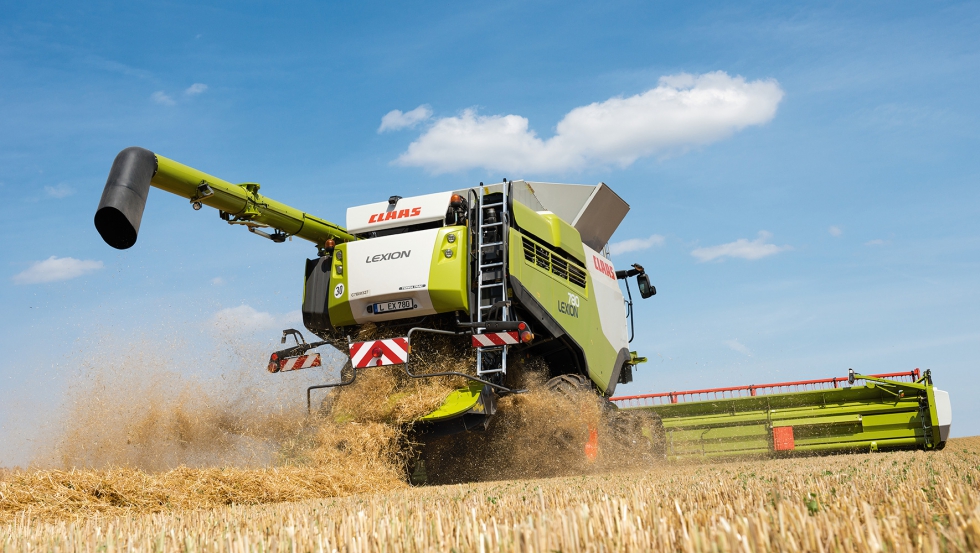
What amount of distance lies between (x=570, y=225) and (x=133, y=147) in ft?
15.1

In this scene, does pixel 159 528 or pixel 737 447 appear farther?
pixel 737 447

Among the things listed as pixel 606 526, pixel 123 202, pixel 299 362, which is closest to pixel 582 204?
pixel 299 362

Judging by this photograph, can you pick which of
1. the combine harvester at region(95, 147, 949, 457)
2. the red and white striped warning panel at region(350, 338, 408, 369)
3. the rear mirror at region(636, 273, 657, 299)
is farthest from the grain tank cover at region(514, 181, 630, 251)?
the red and white striped warning panel at region(350, 338, 408, 369)

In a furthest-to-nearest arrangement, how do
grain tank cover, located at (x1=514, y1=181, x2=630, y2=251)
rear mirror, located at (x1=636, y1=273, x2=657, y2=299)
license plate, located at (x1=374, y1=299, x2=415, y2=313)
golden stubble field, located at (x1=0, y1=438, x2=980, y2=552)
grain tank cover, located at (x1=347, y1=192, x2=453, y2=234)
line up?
rear mirror, located at (x1=636, y1=273, x2=657, y2=299)
grain tank cover, located at (x1=514, y1=181, x2=630, y2=251)
grain tank cover, located at (x1=347, y1=192, x2=453, y2=234)
license plate, located at (x1=374, y1=299, x2=415, y2=313)
golden stubble field, located at (x1=0, y1=438, x2=980, y2=552)

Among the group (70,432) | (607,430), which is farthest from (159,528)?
(607,430)

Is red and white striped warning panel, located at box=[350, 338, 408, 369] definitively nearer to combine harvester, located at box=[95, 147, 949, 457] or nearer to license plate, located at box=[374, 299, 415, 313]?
combine harvester, located at box=[95, 147, 949, 457]

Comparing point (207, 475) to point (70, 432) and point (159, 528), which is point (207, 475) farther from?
point (70, 432)

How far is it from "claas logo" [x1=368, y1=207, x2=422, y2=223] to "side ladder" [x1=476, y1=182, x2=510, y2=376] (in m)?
0.63

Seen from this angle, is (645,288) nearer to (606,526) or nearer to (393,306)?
(393,306)

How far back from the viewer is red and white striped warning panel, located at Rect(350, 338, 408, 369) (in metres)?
6.84

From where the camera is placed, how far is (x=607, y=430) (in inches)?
334

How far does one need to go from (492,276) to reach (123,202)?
315 centimetres

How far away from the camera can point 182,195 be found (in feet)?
21.6

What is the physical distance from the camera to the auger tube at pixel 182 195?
5.75m
